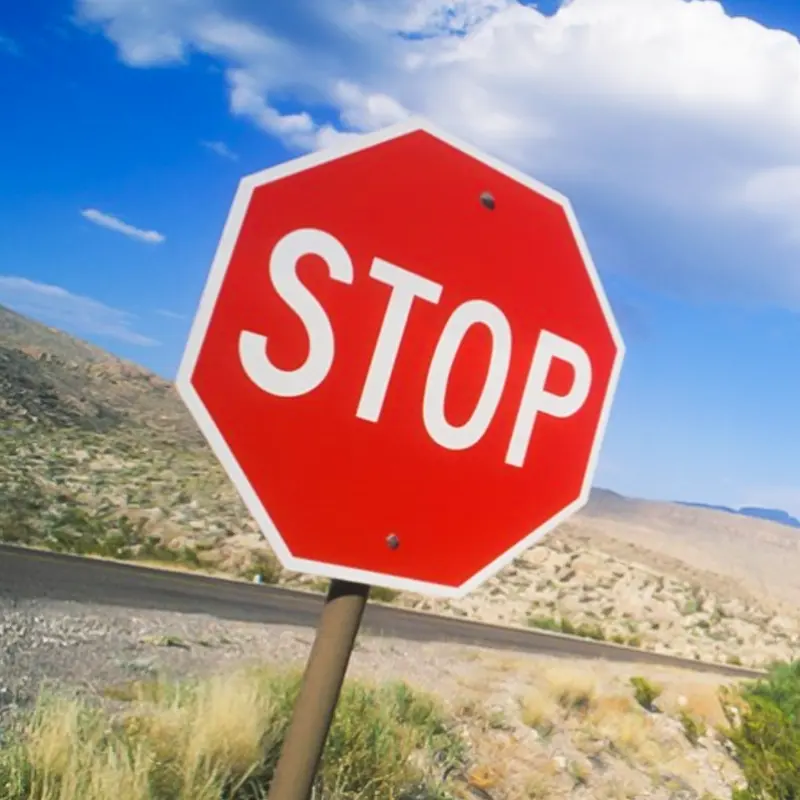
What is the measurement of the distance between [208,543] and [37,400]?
23766 millimetres

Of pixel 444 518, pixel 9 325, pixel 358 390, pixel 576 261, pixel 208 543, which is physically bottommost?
pixel 208 543

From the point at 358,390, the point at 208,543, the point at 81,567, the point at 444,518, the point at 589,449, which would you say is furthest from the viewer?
the point at 208,543

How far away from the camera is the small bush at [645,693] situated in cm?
1244

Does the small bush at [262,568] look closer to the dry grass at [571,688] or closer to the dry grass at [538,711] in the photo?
the dry grass at [571,688]

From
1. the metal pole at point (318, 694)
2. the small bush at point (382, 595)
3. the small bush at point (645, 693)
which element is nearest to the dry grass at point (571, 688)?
the small bush at point (645, 693)

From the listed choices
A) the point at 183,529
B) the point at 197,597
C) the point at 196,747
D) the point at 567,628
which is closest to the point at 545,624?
the point at 567,628

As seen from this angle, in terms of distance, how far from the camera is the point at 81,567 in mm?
15969

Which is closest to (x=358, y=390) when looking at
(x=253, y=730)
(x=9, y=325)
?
(x=253, y=730)

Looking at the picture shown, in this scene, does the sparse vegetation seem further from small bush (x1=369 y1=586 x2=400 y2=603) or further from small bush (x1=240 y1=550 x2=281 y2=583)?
small bush (x1=240 y1=550 x2=281 y2=583)

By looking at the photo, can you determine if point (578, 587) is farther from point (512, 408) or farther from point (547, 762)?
point (512, 408)

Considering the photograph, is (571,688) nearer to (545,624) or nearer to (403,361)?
(403,361)

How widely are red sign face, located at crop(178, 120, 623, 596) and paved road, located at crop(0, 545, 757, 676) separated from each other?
9639 millimetres

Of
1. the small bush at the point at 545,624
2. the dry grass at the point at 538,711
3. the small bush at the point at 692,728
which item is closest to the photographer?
the dry grass at the point at 538,711

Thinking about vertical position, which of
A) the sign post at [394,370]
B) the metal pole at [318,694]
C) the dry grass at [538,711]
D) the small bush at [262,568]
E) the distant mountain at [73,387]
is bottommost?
the small bush at [262,568]
